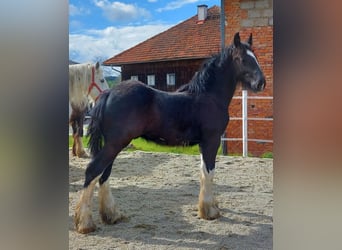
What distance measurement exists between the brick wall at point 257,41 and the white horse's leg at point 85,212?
661 mm

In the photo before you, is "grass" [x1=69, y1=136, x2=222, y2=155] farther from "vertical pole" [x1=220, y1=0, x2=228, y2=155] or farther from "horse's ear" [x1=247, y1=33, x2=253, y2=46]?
→ "horse's ear" [x1=247, y1=33, x2=253, y2=46]

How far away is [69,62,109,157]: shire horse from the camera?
5.08ft

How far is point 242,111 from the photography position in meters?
1.41

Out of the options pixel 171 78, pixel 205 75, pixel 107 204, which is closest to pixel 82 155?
pixel 107 204

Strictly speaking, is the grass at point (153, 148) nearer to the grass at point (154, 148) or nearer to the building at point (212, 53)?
the grass at point (154, 148)

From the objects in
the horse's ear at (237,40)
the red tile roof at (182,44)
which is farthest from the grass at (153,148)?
the horse's ear at (237,40)

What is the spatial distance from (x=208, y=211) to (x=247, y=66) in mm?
635

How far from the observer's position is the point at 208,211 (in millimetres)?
1550

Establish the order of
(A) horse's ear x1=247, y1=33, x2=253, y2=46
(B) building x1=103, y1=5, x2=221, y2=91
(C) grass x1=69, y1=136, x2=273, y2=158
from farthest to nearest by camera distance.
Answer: (C) grass x1=69, y1=136, x2=273, y2=158 < (B) building x1=103, y1=5, x2=221, y2=91 < (A) horse's ear x1=247, y1=33, x2=253, y2=46

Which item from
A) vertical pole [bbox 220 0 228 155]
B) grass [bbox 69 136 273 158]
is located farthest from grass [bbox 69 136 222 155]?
vertical pole [bbox 220 0 228 155]

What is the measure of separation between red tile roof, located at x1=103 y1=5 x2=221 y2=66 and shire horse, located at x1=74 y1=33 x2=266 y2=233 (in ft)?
0.20
